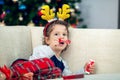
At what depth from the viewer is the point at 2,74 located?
1.32m

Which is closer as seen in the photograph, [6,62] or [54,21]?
[6,62]

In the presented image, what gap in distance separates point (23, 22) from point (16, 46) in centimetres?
171

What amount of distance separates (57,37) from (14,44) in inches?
10.2

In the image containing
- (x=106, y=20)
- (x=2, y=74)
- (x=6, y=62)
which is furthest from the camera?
(x=106, y=20)

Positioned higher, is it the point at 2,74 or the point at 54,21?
the point at 54,21

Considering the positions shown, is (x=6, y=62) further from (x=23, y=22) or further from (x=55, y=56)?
(x=23, y=22)

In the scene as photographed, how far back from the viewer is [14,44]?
66.9 inches

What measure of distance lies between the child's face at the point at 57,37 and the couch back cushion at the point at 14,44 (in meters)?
0.13

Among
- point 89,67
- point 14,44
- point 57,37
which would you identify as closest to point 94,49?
point 89,67

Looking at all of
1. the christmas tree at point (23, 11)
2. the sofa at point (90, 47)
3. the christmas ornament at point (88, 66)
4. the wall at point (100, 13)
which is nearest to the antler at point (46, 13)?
the sofa at point (90, 47)

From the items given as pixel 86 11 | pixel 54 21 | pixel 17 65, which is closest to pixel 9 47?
pixel 17 65

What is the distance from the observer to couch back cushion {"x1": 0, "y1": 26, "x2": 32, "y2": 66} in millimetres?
1641

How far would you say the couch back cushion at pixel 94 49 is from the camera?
1812 millimetres

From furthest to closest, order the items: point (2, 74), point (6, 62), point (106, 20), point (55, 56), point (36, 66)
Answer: point (106, 20)
point (55, 56)
point (6, 62)
point (36, 66)
point (2, 74)
